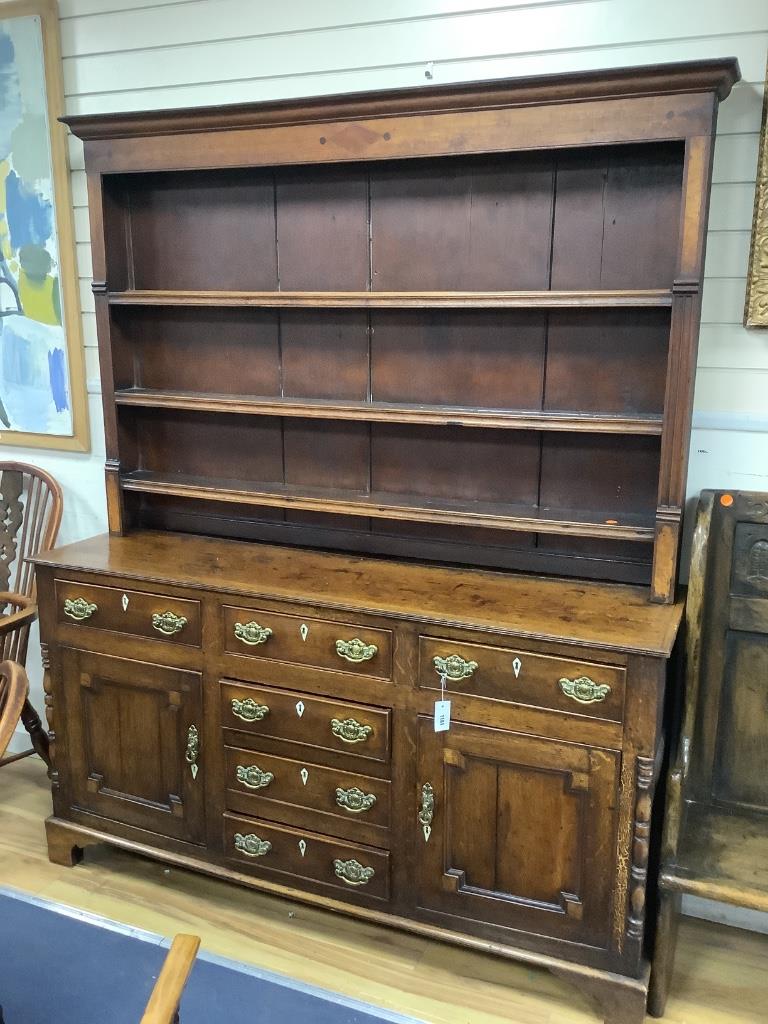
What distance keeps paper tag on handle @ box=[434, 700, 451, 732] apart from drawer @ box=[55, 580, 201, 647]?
659 mm

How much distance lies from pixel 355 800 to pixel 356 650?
1.28 ft

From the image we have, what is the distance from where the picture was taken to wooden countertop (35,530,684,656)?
1914 mm

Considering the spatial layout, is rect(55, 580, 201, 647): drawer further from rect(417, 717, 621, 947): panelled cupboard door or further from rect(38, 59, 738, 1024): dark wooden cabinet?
rect(417, 717, 621, 947): panelled cupboard door

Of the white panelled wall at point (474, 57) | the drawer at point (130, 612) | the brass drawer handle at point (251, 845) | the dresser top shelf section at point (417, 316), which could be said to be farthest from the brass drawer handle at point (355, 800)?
the white panelled wall at point (474, 57)

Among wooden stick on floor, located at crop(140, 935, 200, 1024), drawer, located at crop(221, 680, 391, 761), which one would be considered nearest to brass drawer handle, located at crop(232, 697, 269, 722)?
drawer, located at crop(221, 680, 391, 761)

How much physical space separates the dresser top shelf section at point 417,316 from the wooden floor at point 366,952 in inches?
39.1

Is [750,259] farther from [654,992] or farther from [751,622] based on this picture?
[654,992]

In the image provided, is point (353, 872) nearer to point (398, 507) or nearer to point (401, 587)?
point (401, 587)

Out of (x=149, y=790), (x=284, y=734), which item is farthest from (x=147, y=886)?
(x=284, y=734)

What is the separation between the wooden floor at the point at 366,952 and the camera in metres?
2.05

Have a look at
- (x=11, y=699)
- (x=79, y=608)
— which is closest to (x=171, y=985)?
(x=11, y=699)

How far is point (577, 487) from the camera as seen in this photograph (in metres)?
2.26

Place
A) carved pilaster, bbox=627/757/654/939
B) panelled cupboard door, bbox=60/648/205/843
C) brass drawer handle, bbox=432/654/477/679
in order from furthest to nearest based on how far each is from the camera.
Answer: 1. panelled cupboard door, bbox=60/648/205/843
2. brass drawer handle, bbox=432/654/477/679
3. carved pilaster, bbox=627/757/654/939

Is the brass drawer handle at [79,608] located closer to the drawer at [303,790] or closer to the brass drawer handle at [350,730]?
the drawer at [303,790]
